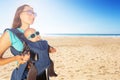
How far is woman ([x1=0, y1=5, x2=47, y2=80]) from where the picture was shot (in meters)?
1.82

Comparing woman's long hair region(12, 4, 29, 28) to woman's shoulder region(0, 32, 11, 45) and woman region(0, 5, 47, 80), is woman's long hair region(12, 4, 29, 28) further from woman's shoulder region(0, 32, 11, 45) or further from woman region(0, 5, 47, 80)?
woman's shoulder region(0, 32, 11, 45)

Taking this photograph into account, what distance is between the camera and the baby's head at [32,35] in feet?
6.02

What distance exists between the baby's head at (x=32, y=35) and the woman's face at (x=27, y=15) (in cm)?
11

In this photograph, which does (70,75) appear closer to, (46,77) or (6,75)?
(6,75)

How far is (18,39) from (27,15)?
23cm

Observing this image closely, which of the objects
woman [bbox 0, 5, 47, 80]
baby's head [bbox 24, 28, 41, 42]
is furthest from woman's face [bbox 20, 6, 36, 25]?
baby's head [bbox 24, 28, 41, 42]

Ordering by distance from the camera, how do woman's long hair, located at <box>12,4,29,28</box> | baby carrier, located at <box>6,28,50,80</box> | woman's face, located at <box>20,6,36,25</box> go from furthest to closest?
woman's long hair, located at <box>12,4,29,28</box>
woman's face, located at <box>20,6,36,25</box>
baby carrier, located at <box>6,28,50,80</box>

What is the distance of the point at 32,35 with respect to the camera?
183 cm

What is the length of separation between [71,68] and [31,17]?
8.67 m

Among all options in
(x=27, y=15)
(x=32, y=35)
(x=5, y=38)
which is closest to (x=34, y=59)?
(x=32, y=35)

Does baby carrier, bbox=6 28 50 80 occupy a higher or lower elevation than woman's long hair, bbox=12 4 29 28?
lower

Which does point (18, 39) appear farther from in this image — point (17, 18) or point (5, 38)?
point (17, 18)

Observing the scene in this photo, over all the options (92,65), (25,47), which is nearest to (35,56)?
(25,47)

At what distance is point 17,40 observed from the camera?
6.15ft
